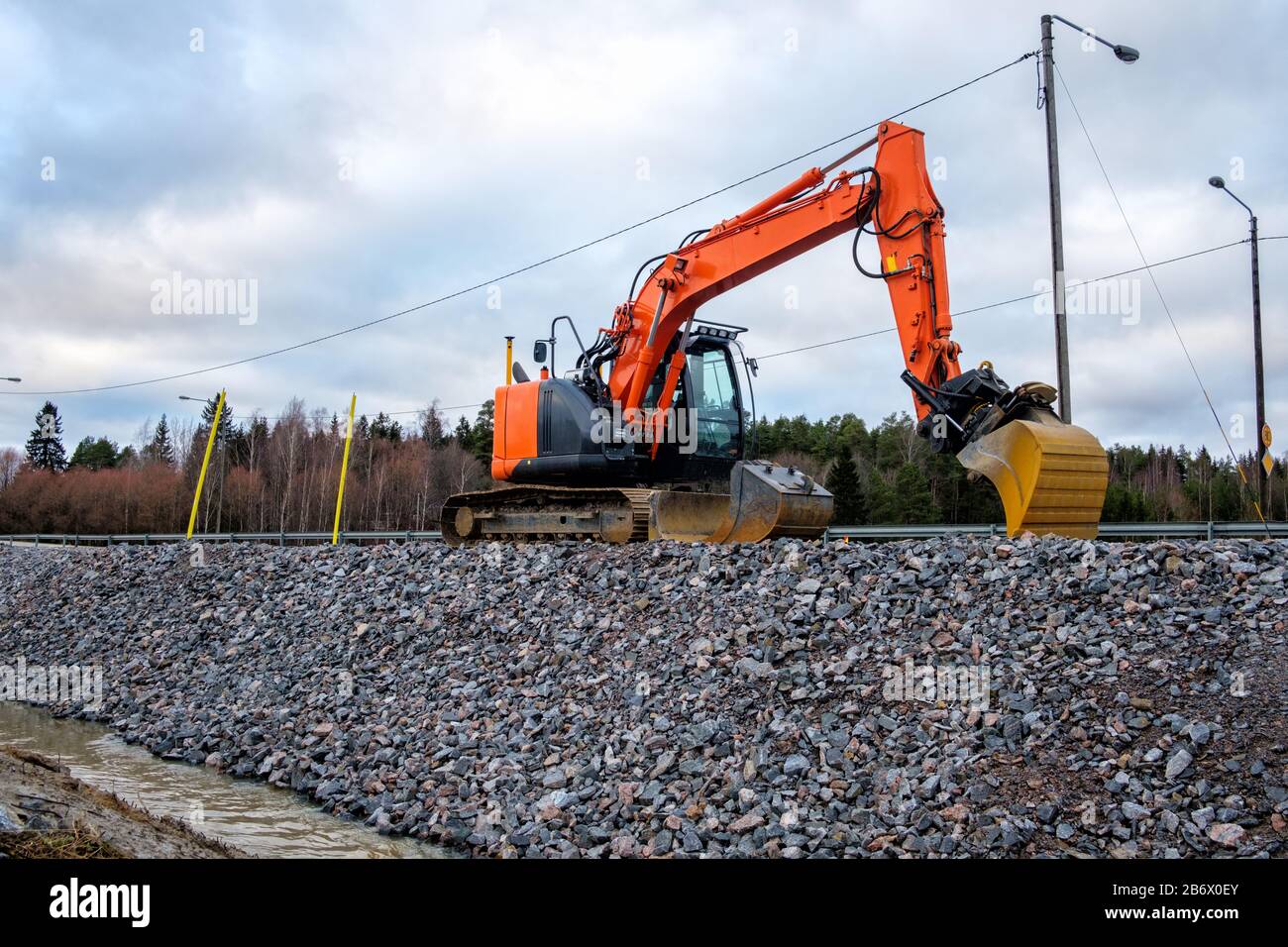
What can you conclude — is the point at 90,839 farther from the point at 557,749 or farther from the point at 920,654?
the point at 920,654

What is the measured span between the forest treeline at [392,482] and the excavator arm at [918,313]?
79.1ft

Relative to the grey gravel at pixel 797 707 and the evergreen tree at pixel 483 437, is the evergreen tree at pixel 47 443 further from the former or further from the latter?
the grey gravel at pixel 797 707

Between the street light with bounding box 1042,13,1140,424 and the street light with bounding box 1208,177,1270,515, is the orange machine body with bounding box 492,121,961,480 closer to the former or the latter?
the street light with bounding box 1042,13,1140,424

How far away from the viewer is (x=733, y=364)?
11.9 m

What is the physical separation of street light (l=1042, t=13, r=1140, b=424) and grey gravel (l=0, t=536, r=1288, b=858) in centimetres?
532

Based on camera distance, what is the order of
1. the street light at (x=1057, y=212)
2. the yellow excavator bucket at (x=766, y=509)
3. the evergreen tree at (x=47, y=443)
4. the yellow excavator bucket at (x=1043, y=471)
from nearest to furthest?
1. the yellow excavator bucket at (x=1043, y=471)
2. the yellow excavator bucket at (x=766, y=509)
3. the street light at (x=1057, y=212)
4. the evergreen tree at (x=47, y=443)

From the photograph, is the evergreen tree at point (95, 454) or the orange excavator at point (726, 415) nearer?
the orange excavator at point (726, 415)

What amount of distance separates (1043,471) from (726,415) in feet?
17.1

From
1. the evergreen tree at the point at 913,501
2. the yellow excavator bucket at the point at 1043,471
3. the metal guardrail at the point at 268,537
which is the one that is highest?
the evergreen tree at the point at 913,501

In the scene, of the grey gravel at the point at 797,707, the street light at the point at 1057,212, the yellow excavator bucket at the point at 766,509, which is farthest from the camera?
the street light at the point at 1057,212

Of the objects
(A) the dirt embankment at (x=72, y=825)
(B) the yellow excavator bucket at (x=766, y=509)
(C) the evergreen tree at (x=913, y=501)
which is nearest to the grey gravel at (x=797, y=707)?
(B) the yellow excavator bucket at (x=766, y=509)

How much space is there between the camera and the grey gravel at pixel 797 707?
5.09 m

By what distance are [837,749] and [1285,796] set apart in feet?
7.76
